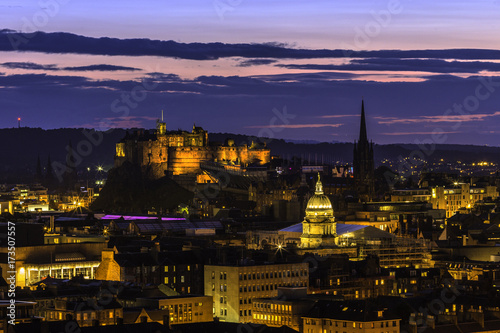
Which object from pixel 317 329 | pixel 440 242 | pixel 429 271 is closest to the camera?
pixel 317 329

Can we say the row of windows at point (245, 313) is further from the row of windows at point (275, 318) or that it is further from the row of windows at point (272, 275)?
the row of windows at point (275, 318)

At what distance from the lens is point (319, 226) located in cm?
14275

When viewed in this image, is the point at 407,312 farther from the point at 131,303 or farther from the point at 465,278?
the point at 465,278

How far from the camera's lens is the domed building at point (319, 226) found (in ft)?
463

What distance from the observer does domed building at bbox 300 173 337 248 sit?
141125mm

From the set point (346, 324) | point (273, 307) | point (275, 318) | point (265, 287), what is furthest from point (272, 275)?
point (346, 324)

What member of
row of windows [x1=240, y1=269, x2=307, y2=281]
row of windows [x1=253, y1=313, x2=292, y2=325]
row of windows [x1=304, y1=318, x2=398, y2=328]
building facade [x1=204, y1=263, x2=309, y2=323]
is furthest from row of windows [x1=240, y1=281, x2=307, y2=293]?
row of windows [x1=304, y1=318, x2=398, y2=328]

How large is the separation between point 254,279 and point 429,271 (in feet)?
81.5

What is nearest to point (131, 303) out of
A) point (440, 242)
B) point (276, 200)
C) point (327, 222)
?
point (327, 222)

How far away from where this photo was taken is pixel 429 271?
128 metres

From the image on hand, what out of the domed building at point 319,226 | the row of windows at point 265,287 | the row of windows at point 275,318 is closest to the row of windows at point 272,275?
the row of windows at point 265,287

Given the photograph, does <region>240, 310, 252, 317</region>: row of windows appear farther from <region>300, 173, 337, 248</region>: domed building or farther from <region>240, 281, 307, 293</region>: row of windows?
<region>300, 173, 337, 248</region>: domed building

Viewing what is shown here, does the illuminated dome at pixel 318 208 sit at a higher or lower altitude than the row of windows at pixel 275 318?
higher

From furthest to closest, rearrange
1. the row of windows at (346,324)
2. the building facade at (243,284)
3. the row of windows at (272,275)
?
the row of windows at (272,275)
the building facade at (243,284)
the row of windows at (346,324)
